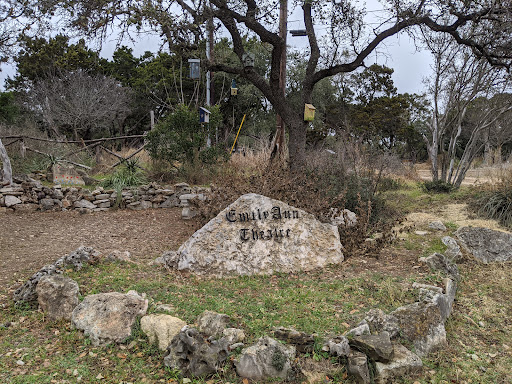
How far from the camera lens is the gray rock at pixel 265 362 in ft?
8.89

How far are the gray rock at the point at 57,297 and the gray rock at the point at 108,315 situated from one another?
0.57 ft

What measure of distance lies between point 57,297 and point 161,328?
1.09 meters

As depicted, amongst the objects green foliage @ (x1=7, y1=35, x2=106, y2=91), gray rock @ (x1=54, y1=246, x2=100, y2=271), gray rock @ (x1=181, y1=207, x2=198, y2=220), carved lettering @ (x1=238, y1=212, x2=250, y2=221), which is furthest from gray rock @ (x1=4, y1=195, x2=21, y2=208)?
green foliage @ (x1=7, y1=35, x2=106, y2=91)

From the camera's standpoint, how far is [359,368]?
2.69 meters

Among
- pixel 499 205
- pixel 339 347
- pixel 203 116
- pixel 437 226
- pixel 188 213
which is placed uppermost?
pixel 203 116

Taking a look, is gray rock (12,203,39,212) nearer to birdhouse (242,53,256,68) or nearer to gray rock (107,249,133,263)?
gray rock (107,249,133,263)

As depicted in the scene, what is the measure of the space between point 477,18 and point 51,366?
786 centimetres

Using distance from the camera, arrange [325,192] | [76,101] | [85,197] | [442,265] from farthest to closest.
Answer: [76,101]
[85,197]
[325,192]
[442,265]

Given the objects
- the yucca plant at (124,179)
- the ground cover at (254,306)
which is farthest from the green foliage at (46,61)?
the ground cover at (254,306)

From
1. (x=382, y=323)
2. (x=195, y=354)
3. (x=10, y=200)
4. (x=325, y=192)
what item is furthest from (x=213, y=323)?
(x=10, y=200)

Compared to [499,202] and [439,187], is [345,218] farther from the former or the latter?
[439,187]

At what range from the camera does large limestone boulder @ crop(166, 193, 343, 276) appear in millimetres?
4445

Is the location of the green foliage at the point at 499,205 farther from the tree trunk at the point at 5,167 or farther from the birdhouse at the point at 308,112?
the tree trunk at the point at 5,167

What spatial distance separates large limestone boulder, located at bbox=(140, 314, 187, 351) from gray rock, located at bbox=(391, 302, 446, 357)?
5.85ft
